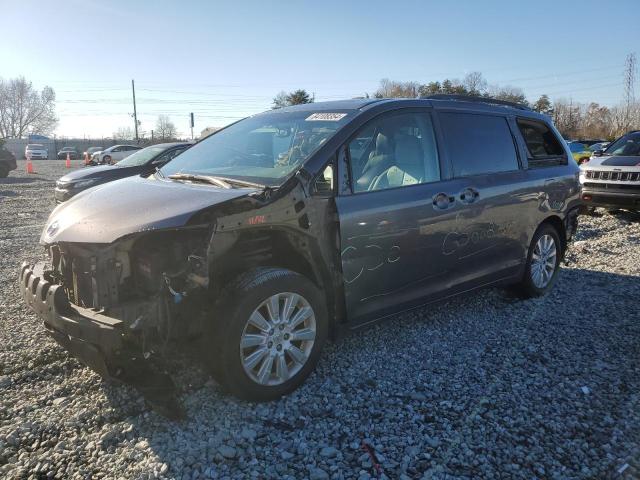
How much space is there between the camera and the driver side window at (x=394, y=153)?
363 centimetres

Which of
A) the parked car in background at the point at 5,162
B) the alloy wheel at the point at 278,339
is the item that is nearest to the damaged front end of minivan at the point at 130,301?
the alloy wheel at the point at 278,339

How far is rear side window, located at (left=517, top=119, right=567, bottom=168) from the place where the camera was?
509 centimetres

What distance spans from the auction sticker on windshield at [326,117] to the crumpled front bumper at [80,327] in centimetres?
210

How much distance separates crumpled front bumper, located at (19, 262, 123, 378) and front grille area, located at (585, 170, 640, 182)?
10167mm

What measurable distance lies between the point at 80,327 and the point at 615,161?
10.6 metres

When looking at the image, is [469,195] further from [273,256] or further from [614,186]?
[614,186]

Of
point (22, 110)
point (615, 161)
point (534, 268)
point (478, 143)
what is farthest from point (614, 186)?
point (22, 110)

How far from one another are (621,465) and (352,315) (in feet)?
5.84

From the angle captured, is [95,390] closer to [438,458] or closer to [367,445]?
[367,445]

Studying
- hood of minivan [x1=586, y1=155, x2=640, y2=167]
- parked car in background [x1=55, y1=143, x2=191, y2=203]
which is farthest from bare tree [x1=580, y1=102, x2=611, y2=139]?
parked car in background [x1=55, y1=143, x2=191, y2=203]

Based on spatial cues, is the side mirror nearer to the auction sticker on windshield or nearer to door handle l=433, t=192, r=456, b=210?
the auction sticker on windshield

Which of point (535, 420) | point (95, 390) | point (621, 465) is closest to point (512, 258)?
point (535, 420)

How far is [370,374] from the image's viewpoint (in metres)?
3.61

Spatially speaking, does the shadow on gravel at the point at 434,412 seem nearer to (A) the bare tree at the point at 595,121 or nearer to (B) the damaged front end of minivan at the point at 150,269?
(B) the damaged front end of minivan at the point at 150,269
